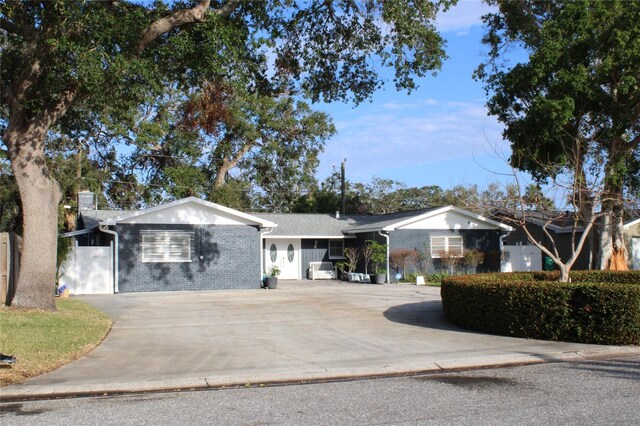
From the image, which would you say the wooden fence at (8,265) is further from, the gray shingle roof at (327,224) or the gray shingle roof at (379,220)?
the gray shingle roof at (379,220)

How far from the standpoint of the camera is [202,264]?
82.7 ft

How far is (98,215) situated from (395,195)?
106ft

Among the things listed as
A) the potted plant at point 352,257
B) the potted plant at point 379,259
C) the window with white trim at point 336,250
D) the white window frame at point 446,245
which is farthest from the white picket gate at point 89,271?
the white window frame at point 446,245

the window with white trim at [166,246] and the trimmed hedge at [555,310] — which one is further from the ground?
the window with white trim at [166,246]

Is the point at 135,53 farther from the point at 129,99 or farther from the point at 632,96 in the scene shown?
the point at 632,96

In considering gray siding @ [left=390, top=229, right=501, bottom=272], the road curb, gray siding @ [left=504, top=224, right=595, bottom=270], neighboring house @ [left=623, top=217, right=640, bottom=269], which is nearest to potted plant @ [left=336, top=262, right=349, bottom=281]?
gray siding @ [left=390, top=229, right=501, bottom=272]

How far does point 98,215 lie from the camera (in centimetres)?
2977

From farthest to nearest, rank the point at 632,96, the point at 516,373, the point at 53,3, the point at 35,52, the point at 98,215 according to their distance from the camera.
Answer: the point at 98,215 < the point at 632,96 < the point at 35,52 < the point at 53,3 < the point at 516,373

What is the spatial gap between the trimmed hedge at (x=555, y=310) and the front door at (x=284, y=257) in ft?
63.6

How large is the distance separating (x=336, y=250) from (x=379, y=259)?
491 cm

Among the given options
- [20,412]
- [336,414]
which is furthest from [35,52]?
[336,414]

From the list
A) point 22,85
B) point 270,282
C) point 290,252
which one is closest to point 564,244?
point 290,252

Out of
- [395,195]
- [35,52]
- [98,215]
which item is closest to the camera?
[35,52]

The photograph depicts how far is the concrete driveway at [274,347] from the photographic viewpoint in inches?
358
